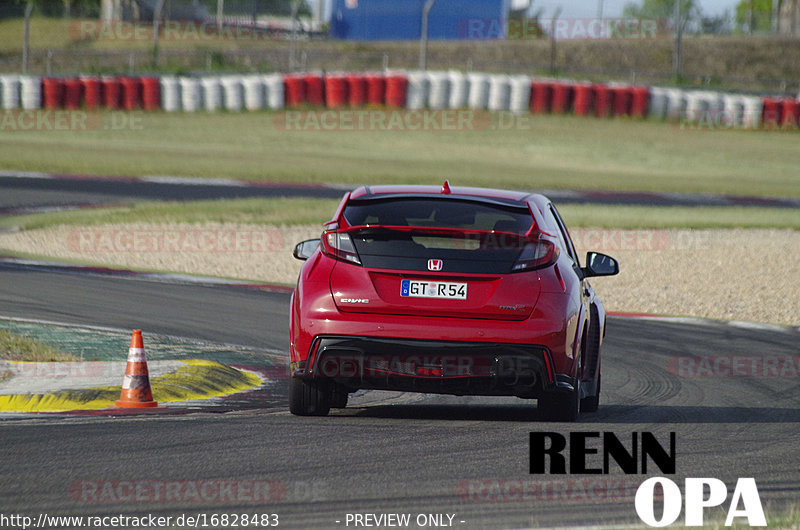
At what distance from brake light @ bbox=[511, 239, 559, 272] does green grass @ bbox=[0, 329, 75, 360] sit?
386 centimetres

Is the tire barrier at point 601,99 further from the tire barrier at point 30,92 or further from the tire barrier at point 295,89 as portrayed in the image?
the tire barrier at point 30,92

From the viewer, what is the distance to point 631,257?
2031cm

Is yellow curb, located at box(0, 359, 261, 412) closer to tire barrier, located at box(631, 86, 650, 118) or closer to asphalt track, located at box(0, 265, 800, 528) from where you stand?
asphalt track, located at box(0, 265, 800, 528)

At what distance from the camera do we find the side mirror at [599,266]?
8266mm

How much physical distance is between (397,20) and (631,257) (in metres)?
39.0

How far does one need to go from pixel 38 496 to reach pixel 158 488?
0.51 meters

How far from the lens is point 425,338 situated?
6.94 metres

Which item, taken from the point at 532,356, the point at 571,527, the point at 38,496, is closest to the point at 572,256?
the point at 532,356

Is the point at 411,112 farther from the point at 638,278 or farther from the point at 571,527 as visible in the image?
the point at 571,527

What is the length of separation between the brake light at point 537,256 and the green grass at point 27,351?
386 centimetres

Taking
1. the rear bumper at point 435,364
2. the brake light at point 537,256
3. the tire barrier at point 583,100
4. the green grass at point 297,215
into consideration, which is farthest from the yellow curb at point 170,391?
the tire barrier at point 583,100

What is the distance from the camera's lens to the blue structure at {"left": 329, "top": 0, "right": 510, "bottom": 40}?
187ft

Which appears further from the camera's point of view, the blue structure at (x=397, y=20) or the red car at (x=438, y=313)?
the blue structure at (x=397, y=20)

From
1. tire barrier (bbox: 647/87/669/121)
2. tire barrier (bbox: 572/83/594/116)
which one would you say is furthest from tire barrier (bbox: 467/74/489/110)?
tire barrier (bbox: 647/87/669/121)
